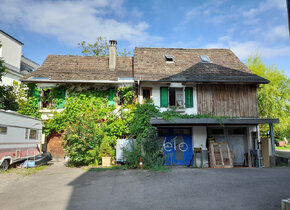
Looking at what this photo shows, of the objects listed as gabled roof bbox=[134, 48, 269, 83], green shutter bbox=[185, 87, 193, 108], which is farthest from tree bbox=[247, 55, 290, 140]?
green shutter bbox=[185, 87, 193, 108]

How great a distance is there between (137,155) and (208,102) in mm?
6066

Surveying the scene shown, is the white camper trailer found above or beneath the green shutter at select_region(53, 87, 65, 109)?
beneath

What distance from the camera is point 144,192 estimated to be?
6.41 meters

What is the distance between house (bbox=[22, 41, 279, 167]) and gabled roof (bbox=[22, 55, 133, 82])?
0.06 m

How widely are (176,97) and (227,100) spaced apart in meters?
Result: 3.35

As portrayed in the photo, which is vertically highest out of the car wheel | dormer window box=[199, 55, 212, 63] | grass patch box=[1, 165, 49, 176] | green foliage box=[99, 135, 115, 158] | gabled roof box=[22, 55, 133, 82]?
dormer window box=[199, 55, 212, 63]

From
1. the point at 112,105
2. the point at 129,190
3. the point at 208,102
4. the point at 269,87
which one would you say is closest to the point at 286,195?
the point at 129,190

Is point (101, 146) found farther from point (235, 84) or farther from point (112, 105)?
point (235, 84)

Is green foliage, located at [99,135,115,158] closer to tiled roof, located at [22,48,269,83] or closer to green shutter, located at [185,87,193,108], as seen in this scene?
tiled roof, located at [22,48,269,83]

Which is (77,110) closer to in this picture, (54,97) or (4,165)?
(54,97)

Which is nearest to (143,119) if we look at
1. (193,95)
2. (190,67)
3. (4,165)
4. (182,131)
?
(182,131)

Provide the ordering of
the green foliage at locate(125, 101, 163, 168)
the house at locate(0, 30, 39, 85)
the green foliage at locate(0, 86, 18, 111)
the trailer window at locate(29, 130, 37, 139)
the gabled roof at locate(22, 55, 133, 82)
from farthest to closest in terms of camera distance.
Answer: the house at locate(0, 30, 39, 85)
the gabled roof at locate(22, 55, 133, 82)
the green foliage at locate(0, 86, 18, 111)
the trailer window at locate(29, 130, 37, 139)
the green foliage at locate(125, 101, 163, 168)

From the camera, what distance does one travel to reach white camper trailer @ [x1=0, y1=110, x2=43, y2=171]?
9.45m

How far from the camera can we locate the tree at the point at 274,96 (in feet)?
65.6
